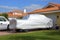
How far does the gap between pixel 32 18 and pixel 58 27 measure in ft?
13.6

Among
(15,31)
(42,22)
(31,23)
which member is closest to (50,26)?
(42,22)

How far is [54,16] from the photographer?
26109mm

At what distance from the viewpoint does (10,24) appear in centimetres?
1983

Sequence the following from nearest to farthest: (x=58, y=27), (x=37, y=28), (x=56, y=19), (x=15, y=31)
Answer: (x=15, y=31)
(x=37, y=28)
(x=58, y=27)
(x=56, y=19)

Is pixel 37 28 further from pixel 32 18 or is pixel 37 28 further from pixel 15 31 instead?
pixel 15 31

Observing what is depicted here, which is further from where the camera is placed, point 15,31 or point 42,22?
point 42,22

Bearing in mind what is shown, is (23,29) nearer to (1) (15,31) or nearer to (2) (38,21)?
(1) (15,31)

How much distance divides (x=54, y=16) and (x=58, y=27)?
9.11ft

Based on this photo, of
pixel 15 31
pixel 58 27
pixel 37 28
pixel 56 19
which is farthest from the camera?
pixel 56 19

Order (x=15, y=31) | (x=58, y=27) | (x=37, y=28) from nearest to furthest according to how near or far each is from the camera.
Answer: (x=15, y=31)
(x=37, y=28)
(x=58, y=27)

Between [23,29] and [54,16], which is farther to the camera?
[54,16]

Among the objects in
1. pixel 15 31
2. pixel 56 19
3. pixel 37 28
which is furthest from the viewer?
pixel 56 19

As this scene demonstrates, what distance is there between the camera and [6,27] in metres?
20.5

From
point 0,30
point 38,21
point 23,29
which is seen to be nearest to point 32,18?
point 38,21
